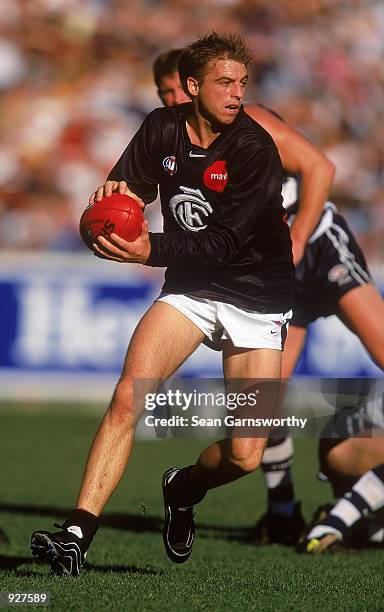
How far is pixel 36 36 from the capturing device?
14977 millimetres

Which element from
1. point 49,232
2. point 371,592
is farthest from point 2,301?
point 371,592

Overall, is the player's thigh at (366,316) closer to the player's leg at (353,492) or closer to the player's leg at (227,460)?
the player's leg at (353,492)

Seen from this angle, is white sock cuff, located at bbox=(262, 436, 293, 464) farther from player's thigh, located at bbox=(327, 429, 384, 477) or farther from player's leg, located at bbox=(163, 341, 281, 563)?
player's leg, located at bbox=(163, 341, 281, 563)

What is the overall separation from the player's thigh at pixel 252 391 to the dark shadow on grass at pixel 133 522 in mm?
1559

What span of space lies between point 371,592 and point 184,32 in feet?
37.6

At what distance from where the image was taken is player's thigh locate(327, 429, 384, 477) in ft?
20.6

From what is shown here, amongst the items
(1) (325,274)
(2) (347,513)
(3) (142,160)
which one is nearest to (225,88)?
(3) (142,160)

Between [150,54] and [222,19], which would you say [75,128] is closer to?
[150,54]

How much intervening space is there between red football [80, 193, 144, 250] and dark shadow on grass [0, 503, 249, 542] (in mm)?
2311

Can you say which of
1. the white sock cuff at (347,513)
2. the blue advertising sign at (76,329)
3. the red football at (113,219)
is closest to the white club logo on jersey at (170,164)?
the red football at (113,219)

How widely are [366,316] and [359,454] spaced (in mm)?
756

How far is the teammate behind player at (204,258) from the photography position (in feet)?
15.7

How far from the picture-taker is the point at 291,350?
663 centimetres

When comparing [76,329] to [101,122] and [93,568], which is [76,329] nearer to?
[101,122]
